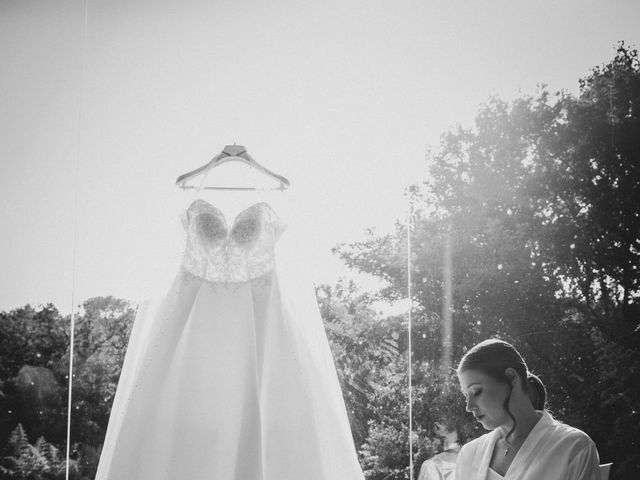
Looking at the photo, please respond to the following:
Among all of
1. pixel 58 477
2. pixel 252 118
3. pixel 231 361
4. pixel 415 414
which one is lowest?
pixel 58 477

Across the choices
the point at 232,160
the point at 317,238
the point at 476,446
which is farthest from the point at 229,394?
the point at 317,238

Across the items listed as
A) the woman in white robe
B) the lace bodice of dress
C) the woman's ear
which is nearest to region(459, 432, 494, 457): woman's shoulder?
the woman in white robe

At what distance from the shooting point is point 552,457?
998mm

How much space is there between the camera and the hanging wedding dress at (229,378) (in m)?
1.19

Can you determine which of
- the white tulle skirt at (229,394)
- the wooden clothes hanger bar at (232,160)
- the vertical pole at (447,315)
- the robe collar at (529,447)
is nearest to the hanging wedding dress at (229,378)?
the white tulle skirt at (229,394)

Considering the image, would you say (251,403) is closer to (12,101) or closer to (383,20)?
(383,20)

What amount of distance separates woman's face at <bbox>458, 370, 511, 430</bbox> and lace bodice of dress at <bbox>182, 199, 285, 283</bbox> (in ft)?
2.18

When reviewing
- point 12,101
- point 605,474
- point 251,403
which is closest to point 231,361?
point 251,403

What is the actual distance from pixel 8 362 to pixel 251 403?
3.83 m

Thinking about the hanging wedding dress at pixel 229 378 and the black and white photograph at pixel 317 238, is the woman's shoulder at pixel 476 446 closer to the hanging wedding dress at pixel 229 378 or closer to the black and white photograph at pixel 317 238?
the black and white photograph at pixel 317 238

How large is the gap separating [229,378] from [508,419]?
0.69m

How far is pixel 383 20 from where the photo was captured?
8.93 feet

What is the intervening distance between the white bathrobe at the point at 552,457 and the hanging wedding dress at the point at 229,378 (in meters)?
0.39

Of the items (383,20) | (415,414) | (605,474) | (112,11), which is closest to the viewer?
(605,474)
